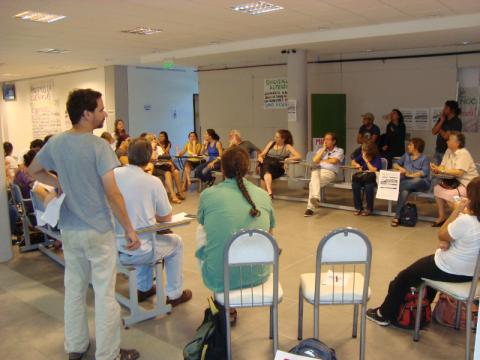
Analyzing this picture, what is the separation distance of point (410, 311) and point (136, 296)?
6.07 feet

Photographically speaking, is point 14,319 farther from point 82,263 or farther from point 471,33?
point 471,33

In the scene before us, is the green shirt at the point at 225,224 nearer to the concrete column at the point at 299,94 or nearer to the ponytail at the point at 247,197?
the ponytail at the point at 247,197

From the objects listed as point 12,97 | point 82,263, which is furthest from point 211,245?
point 12,97

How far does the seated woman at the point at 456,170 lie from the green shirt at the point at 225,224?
137 inches

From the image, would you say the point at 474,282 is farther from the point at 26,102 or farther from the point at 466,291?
the point at 26,102

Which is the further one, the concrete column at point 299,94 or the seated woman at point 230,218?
the concrete column at point 299,94

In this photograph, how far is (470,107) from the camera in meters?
7.69

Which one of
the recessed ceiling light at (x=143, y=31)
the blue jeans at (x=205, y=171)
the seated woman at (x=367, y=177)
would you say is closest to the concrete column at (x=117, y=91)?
the blue jeans at (x=205, y=171)

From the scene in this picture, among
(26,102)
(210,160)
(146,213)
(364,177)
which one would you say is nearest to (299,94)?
(210,160)

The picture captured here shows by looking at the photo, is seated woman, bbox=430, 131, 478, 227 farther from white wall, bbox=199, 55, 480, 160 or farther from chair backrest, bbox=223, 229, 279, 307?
chair backrest, bbox=223, 229, 279, 307

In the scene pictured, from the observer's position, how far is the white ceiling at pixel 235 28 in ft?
17.2

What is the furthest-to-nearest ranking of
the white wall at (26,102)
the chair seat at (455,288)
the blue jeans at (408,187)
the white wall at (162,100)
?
the white wall at (26,102) < the white wall at (162,100) < the blue jeans at (408,187) < the chair seat at (455,288)

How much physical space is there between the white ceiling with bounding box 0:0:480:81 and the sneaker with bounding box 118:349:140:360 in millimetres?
3713

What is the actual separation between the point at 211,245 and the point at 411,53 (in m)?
6.86
